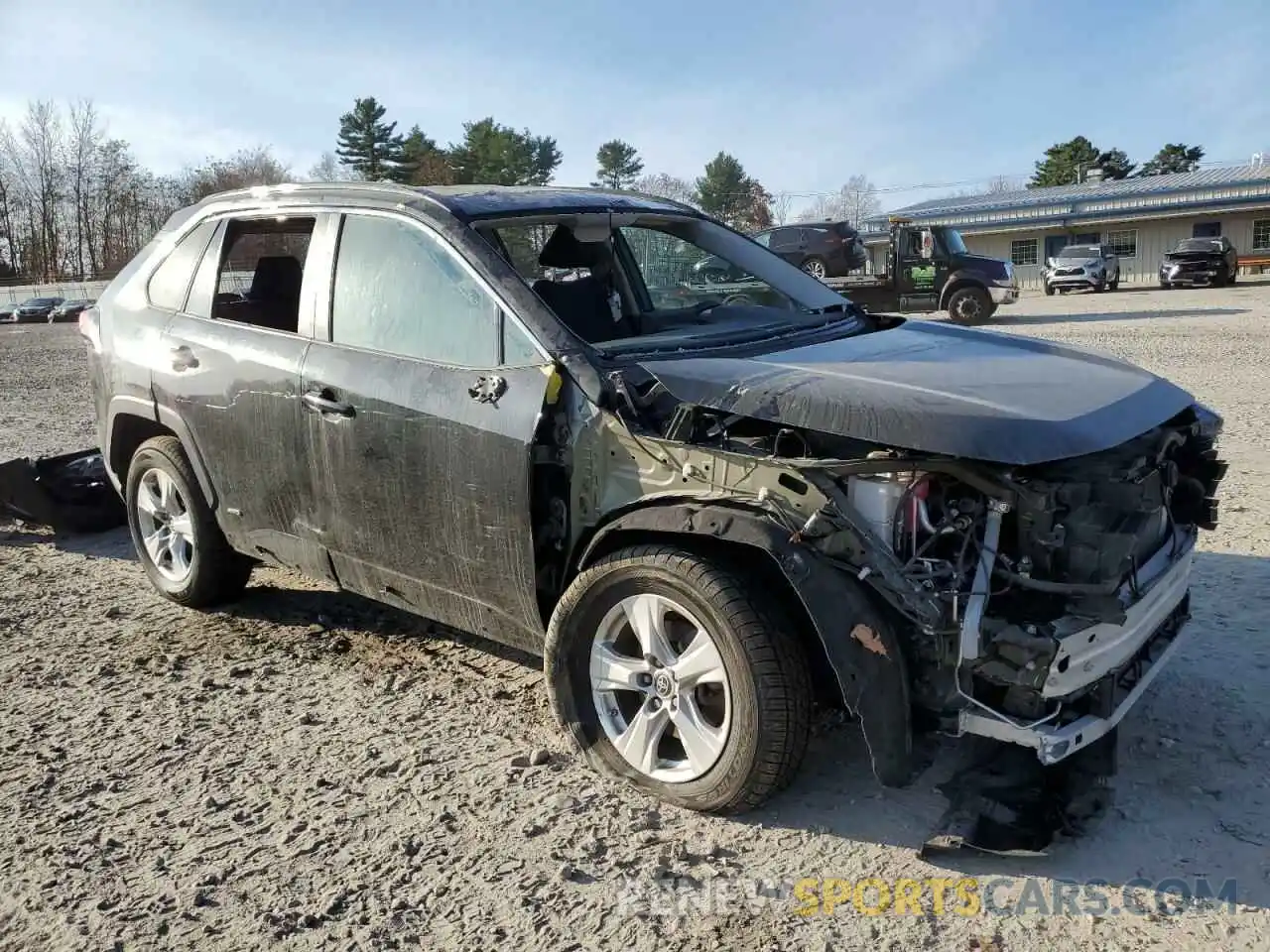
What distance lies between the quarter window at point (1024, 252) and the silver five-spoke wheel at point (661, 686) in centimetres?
4718

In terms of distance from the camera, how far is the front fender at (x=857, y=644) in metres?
2.81

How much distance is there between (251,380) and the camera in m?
4.30

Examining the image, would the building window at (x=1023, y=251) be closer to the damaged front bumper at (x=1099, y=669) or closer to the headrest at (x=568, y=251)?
the headrest at (x=568, y=251)

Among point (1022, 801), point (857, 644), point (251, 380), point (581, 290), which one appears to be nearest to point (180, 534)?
point (251, 380)

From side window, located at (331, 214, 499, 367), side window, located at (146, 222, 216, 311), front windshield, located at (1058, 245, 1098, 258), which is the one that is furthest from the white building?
side window, located at (331, 214, 499, 367)

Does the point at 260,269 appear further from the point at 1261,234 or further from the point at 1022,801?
the point at 1261,234

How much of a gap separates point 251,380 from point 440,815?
2013mm

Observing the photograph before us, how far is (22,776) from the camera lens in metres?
3.59

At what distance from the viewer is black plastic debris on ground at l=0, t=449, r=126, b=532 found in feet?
21.2

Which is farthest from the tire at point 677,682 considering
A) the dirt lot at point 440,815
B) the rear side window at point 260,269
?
the rear side window at point 260,269

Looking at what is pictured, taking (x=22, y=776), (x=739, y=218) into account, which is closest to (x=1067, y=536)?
(x=22, y=776)

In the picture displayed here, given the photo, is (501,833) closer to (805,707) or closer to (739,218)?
(805,707)

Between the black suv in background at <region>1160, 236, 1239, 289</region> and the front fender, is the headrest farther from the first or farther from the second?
the black suv in background at <region>1160, 236, 1239, 289</region>

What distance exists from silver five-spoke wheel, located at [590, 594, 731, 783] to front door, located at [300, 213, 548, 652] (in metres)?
0.35
